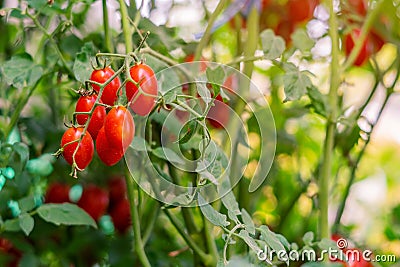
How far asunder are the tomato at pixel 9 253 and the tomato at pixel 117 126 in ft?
1.13

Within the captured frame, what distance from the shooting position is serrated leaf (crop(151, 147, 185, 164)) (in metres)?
0.44

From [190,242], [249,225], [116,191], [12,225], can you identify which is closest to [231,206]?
[249,225]

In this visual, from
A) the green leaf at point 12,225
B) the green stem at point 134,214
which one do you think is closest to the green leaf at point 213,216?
the green stem at point 134,214

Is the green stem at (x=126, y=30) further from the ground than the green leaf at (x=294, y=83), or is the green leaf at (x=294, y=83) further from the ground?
the green stem at (x=126, y=30)

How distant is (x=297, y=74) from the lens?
0.49 meters

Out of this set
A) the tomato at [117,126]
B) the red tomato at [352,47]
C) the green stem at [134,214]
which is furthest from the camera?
the red tomato at [352,47]

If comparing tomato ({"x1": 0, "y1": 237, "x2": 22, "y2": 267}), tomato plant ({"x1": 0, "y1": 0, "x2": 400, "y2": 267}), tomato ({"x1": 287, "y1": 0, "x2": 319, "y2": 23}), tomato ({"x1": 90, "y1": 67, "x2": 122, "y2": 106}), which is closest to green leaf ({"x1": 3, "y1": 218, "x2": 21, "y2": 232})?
tomato plant ({"x1": 0, "y1": 0, "x2": 400, "y2": 267})

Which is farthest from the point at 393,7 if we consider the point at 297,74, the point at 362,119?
the point at 297,74

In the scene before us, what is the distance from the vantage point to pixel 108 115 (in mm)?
346

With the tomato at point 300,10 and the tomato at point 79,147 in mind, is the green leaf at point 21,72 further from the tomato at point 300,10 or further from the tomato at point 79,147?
the tomato at point 300,10

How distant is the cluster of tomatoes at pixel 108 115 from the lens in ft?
1.13

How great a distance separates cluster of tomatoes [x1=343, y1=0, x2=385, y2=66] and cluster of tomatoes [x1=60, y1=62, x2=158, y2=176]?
33 cm

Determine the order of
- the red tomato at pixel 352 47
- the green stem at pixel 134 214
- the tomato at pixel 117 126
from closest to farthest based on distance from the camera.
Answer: the tomato at pixel 117 126 → the green stem at pixel 134 214 → the red tomato at pixel 352 47

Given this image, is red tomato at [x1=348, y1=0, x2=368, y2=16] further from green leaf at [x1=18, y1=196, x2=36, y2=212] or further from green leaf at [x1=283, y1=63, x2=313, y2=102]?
green leaf at [x1=18, y1=196, x2=36, y2=212]
